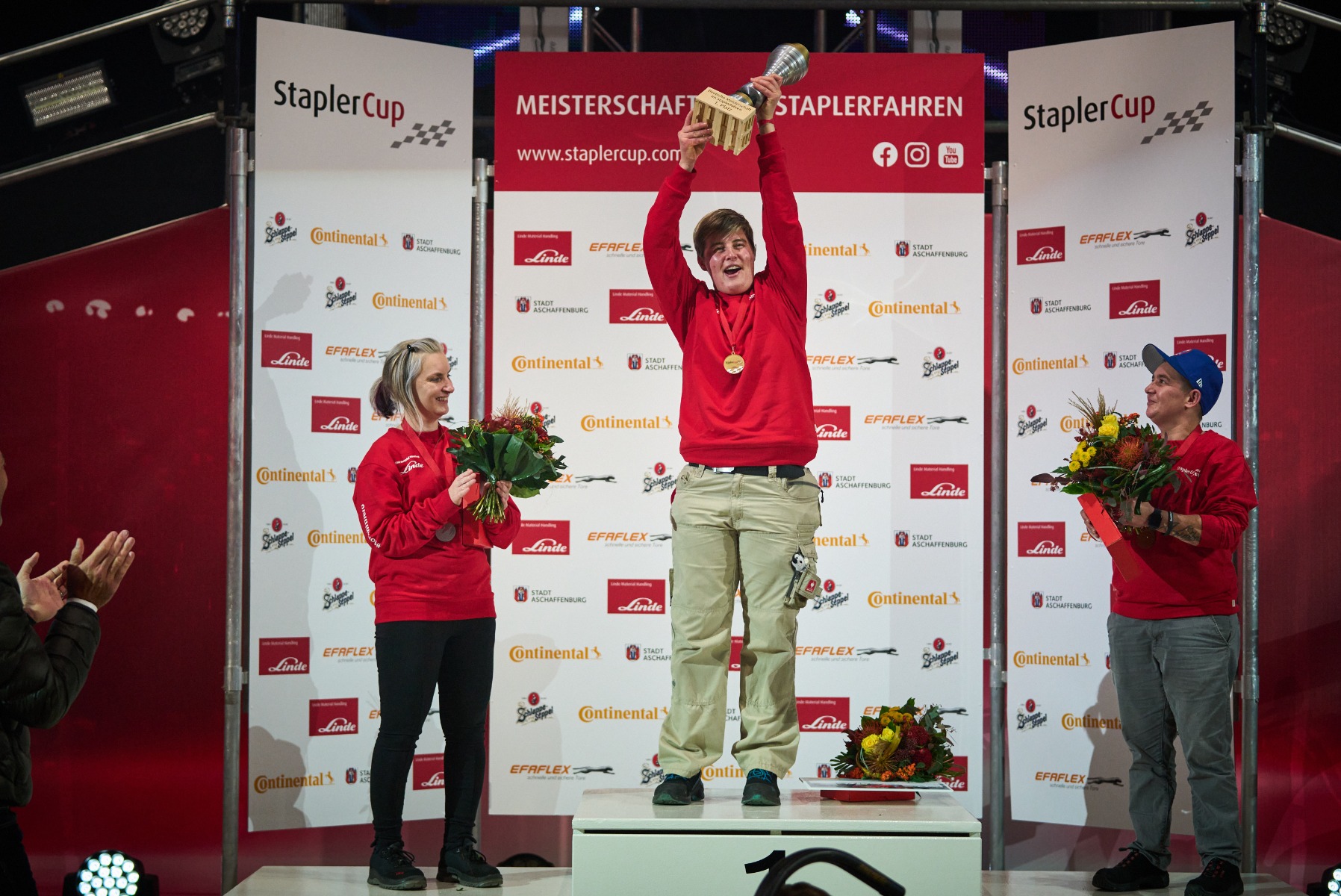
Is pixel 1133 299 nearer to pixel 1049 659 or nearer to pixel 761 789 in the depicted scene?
pixel 1049 659

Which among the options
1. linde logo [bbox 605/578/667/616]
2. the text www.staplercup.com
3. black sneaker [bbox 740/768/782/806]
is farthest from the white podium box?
the text www.staplercup.com

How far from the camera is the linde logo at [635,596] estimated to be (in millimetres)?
5168

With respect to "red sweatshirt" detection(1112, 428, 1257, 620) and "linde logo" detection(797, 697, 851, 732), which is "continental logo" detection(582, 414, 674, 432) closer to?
"linde logo" detection(797, 697, 851, 732)

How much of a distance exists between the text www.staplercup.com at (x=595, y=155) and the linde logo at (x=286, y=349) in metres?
1.23

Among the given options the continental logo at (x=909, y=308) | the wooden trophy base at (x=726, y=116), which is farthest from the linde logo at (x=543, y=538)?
the wooden trophy base at (x=726, y=116)

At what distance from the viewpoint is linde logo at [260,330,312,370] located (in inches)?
197

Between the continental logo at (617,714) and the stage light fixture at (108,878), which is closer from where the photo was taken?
the stage light fixture at (108,878)

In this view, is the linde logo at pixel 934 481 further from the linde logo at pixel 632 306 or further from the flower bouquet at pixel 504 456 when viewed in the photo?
the flower bouquet at pixel 504 456

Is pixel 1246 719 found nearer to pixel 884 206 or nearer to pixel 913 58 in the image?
pixel 884 206

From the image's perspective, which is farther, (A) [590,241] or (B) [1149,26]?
(B) [1149,26]

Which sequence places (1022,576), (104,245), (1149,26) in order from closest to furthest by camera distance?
(1022,576) < (104,245) < (1149,26)

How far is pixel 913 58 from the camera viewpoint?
522 centimetres

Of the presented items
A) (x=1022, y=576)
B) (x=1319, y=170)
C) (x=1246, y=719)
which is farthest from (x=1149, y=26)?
(x=1246, y=719)

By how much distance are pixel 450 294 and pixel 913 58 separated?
2295 millimetres
